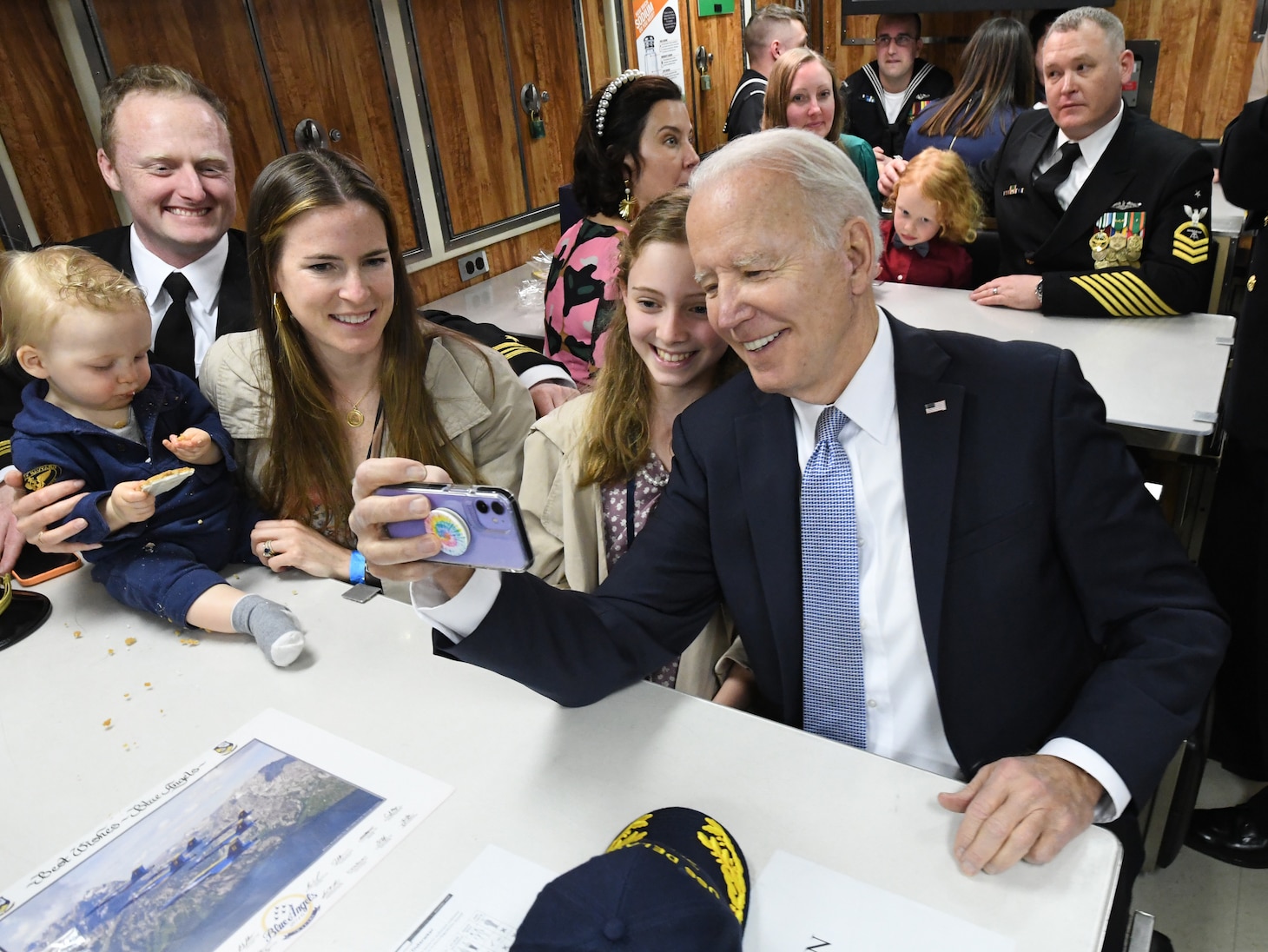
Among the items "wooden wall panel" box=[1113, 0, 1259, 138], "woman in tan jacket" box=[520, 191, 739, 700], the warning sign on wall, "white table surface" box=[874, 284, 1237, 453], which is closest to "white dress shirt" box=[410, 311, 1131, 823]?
"woman in tan jacket" box=[520, 191, 739, 700]

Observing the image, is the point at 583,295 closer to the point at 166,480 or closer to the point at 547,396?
the point at 547,396

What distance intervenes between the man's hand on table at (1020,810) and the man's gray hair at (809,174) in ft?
2.31

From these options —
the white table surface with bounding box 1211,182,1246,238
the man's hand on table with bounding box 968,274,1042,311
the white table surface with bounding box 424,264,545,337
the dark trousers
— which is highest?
the man's hand on table with bounding box 968,274,1042,311

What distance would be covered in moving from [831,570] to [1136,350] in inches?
64.3

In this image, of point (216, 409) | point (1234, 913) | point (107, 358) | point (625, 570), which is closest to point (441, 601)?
point (625, 570)

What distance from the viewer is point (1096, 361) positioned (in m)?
2.29

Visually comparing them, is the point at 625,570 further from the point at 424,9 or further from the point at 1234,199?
the point at 424,9

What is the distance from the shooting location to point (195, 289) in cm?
214

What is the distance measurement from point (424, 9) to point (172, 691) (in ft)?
9.62

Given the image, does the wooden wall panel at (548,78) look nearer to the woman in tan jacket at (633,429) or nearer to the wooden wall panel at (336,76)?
the wooden wall panel at (336,76)

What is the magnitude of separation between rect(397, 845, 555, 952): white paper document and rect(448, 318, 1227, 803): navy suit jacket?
241 mm

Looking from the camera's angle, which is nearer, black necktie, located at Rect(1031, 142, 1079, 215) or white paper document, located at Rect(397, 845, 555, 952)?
white paper document, located at Rect(397, 845, 555, 952)

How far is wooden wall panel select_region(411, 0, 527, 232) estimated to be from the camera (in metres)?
3.41

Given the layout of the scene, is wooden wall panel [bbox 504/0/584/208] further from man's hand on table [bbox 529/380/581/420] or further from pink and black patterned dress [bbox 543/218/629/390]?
man's hand on table [bbox 529/380/581/420]
